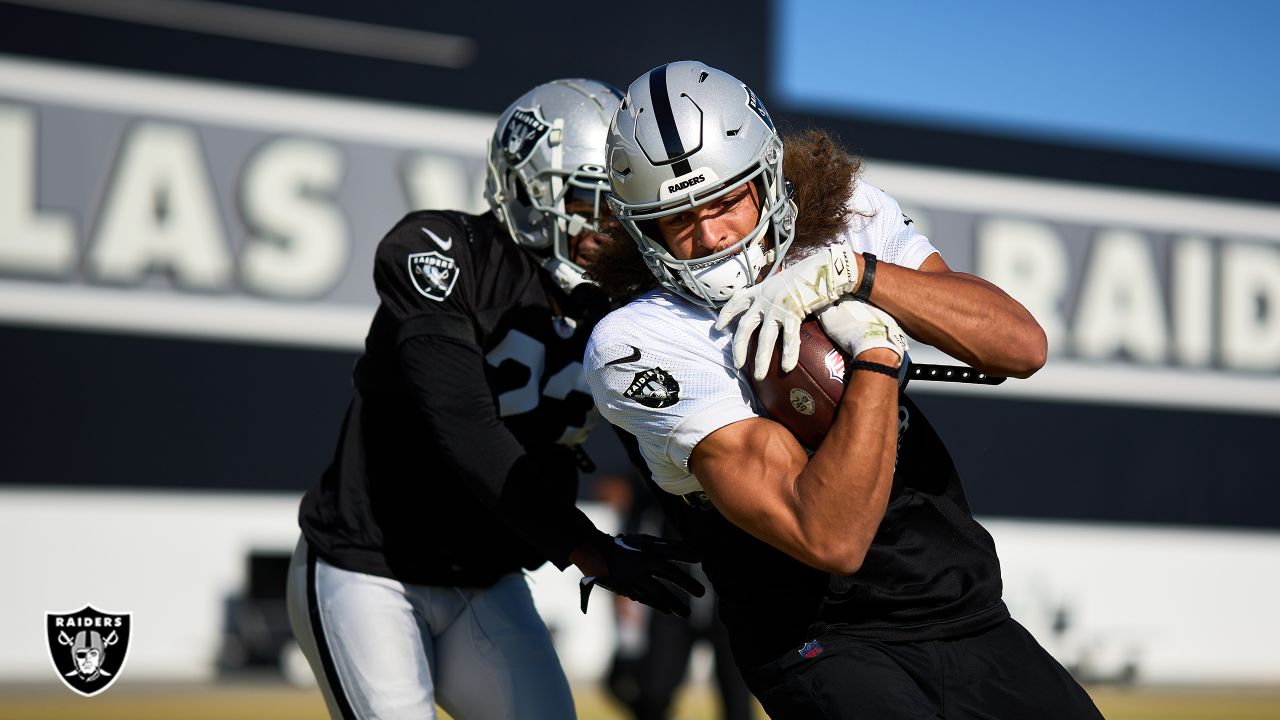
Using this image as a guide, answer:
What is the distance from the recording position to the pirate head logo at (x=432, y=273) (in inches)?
118

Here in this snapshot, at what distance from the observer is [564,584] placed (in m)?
12.5

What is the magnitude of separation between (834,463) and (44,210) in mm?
10742

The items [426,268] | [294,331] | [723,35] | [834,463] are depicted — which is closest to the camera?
[834,463]

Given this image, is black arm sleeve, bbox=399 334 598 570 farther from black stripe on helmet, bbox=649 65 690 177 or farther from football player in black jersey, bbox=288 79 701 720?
black stripe on helmet, bbox=649 65 690 177

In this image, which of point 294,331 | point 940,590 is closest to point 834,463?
point 940,590

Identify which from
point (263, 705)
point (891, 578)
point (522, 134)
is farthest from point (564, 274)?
point (263, 705)

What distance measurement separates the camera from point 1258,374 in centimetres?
1523

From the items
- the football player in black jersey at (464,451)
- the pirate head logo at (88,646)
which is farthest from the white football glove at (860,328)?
the pirate head logo at (88,646)

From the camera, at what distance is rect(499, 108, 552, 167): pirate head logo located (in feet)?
10.9

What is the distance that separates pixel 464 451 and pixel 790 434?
2.62 ft

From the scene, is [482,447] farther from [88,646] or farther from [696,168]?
[88,646]

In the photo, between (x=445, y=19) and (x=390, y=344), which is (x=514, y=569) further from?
(x=445, y=19)

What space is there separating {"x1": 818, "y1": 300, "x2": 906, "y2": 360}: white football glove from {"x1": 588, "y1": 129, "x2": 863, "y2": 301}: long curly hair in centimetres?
34

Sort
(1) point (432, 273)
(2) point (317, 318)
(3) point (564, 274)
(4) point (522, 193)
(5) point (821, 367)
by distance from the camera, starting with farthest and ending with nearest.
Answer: (2) point (317, 318) < (4) point (522, 193) < (3) point (564, 274) < (1) point (432, 273) < (5) point (821, 367)
